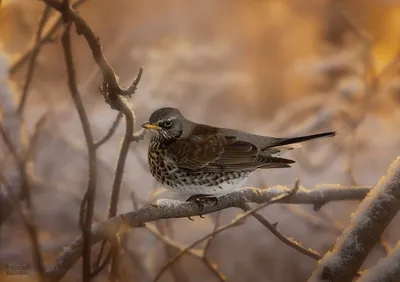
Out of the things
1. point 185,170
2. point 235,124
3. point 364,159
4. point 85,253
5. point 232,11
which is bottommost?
point 85,253

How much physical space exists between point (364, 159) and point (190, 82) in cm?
50

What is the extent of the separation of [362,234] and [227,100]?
2.79 feet

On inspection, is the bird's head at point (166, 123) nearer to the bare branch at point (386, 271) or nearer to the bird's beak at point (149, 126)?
the bird's beak at point (149, 126)

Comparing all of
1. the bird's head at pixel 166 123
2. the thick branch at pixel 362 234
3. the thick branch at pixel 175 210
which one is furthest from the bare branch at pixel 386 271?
the bird's head at pixel 166 123

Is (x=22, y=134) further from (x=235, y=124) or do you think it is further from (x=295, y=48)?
(x=295, y=48)

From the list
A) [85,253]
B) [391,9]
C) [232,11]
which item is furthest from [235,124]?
[85,253]

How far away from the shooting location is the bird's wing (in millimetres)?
642

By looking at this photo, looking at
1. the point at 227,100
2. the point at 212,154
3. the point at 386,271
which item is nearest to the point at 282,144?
the point at 212,154

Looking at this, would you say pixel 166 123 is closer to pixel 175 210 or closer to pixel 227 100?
pixel 175 210

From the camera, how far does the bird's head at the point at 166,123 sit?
1.98 ft

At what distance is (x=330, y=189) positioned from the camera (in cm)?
71

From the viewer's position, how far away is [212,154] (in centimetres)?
66

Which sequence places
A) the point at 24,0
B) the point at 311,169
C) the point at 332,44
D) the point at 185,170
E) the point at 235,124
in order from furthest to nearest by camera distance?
1. the point at 332,44
2. the point at 235,124
3. the point at 311,169
4. the point at 24,0
5. the point at 185,170

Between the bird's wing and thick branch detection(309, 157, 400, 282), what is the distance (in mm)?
154
